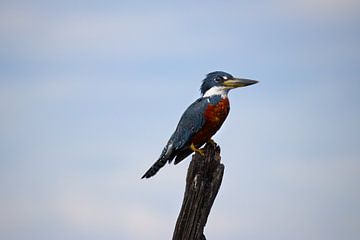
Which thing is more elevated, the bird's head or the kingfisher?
the bird's head

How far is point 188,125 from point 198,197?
3568 mm

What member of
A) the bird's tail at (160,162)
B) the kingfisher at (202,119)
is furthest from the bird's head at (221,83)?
the bird's tail at (160,162)

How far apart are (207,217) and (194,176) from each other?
0.52 metres

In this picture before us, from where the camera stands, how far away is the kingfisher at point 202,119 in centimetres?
1212

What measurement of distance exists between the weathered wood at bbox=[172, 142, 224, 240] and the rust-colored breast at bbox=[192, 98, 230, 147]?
3.21 meters

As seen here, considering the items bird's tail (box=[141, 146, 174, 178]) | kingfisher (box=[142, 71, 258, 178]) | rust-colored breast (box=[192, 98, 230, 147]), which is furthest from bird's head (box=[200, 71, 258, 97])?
bird's tail (box=[141, 146, 174, 178])

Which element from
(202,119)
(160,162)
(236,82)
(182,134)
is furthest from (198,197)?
(236,82)

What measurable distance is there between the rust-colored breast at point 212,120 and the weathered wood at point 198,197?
10.5 ft

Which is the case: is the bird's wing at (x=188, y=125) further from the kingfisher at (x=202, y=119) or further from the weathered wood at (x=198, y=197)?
the weathered wood at (x=198, y=197)

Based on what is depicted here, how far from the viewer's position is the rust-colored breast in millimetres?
12227

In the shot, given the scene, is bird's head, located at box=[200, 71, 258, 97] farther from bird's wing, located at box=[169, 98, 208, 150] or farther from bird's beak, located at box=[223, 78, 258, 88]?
bird's wing, located at box=[169, 98, 208, 150]

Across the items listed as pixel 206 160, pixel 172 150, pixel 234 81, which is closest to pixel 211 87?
pixel 234 81

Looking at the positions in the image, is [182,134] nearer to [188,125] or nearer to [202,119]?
[188,125]

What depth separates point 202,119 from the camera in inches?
486
